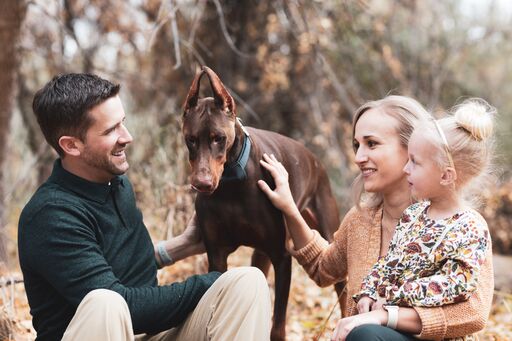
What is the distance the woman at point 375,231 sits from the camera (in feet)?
8.77

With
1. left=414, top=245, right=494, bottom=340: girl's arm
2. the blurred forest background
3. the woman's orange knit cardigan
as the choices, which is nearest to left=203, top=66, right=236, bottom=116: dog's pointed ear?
the woman's orange knit cardigan

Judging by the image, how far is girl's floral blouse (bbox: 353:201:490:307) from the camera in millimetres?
2592

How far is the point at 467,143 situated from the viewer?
2.74 meters

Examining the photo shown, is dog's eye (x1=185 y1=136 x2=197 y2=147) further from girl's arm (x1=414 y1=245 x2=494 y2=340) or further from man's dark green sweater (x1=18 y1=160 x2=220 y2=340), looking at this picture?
girl's arm (x1=414 y1=245 x2=494 y2=340)

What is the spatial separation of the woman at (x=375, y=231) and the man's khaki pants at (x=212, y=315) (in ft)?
1.19

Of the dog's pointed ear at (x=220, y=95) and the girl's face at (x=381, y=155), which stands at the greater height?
the dog's pointed ear at (x=220, y=95)

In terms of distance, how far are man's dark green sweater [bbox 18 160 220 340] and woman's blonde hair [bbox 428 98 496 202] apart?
3.97 feet

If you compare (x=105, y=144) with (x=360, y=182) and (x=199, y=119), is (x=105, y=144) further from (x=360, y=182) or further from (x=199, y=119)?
(x=360, y=182)

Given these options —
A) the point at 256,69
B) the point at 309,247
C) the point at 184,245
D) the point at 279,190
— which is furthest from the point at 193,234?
the point at 256,69

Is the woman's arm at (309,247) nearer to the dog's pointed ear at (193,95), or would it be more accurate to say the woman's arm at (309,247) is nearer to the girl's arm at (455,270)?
the dog's pointed ear at (193,95)

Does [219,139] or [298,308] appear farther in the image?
[298,308]

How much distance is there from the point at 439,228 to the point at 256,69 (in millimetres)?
7027

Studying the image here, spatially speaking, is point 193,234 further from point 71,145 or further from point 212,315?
point 71,145

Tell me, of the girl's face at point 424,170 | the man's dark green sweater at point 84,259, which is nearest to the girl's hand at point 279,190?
the man's dark green sweater at point 84,259
